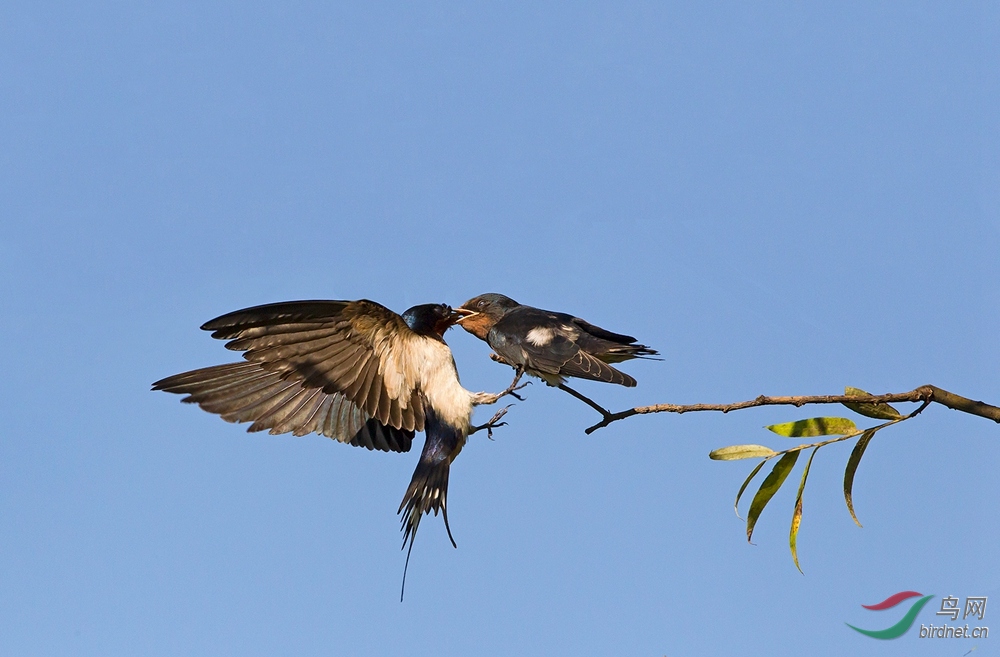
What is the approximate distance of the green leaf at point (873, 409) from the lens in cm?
242

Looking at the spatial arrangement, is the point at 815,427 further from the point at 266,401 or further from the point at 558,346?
the point at 266,401

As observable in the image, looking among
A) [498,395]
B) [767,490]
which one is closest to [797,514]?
[767,490]

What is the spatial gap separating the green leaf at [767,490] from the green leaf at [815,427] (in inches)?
3.5

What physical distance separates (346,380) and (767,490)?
196cm

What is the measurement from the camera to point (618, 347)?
416 centimetres

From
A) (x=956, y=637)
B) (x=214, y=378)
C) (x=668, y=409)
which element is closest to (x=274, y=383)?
(x=214, y=378)

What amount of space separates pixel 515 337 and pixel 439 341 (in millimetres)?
349

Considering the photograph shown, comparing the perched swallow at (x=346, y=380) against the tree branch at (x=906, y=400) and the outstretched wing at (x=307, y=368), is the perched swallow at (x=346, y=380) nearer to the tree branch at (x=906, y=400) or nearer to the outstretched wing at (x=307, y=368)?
the outstretched wing at (x=307, y=368)

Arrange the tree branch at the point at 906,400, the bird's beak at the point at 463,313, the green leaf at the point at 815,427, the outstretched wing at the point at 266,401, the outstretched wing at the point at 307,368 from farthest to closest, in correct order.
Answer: the bird's beak at the point at 463,313 < the outstretched wing at the point at 266,401 < the outstretched wing at the point at 307,368 < the green leaf at the point at 815,427 < the tree branch at the point at 906,400

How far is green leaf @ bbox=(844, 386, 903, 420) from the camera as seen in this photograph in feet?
7.95

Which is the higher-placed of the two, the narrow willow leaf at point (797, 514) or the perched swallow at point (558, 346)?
the perched swallow at point (558, 346)

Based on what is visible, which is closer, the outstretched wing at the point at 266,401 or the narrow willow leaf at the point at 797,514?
the narrow willow leaf at the point at 797,514

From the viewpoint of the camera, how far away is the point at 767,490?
2688 mm

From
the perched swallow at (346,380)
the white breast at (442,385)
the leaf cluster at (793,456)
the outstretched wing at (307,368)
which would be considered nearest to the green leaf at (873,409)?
the leaf cluster at (793,456)
